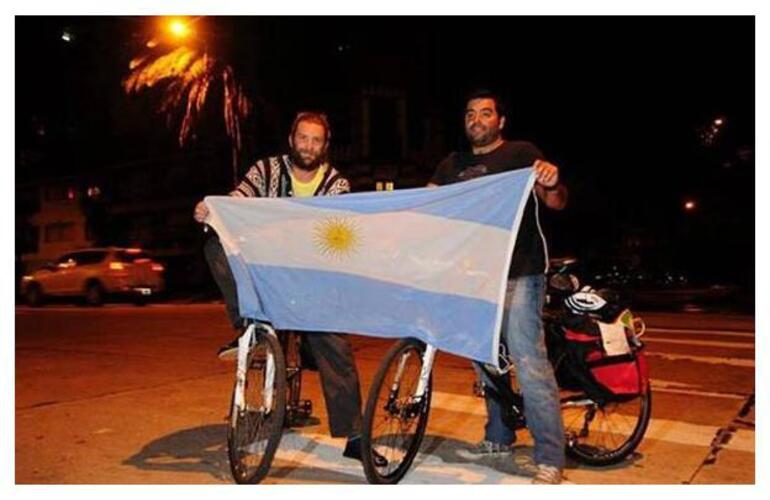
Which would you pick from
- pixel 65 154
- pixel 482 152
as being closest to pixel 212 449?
pixel 482 152

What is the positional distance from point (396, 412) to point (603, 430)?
158 cm

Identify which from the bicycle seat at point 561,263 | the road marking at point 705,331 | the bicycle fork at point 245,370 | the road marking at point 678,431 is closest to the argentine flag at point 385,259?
the bicycle fork at point 245,370

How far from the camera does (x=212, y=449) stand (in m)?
4.99

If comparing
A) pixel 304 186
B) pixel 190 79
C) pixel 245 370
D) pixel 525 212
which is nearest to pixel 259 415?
pixel 245 370

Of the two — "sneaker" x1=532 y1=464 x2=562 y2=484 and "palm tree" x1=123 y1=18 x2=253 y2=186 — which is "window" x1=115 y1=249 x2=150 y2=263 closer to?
"palm tree" x1=123 y1=18 x2=253 y2=186

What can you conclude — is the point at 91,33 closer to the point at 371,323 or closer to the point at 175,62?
the point at 175,62

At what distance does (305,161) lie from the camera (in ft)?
15.6

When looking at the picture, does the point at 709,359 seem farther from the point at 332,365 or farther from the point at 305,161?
the point at 305,161

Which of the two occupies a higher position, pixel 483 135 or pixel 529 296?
pixel 483 135

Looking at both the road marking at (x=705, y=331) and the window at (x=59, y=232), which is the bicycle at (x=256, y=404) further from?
the window at (x=59, y=232)

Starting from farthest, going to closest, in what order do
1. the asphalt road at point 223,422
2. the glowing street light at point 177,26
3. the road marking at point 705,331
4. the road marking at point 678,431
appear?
the glowing street light at point 177,26
the road marking at point 705,331
the road marking at point 678,431
the asphalt road at point 223,422

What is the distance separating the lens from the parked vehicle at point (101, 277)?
68.0 feet

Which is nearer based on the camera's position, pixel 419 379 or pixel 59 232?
pixel 419 379

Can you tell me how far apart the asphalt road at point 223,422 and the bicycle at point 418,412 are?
135 mm
